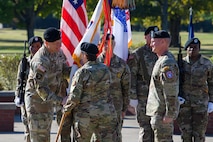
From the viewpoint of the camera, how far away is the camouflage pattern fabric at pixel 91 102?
363 inches

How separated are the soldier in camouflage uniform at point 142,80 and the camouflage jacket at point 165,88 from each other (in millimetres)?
1544

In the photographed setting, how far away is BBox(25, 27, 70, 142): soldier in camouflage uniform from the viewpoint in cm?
988

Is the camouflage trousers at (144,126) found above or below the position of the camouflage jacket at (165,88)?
below

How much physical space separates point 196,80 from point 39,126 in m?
2.70

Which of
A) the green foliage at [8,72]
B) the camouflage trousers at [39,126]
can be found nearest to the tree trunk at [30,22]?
the green foliage at [8,72]

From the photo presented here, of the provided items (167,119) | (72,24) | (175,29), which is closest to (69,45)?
(72,24)

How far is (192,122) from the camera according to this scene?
37.1 feet

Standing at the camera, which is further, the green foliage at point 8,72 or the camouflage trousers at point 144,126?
the green foliage at point 8,72

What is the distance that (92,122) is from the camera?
30.6ft

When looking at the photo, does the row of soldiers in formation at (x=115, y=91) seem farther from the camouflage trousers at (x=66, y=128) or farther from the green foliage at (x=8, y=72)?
the green foliage at (x=8, y=72)

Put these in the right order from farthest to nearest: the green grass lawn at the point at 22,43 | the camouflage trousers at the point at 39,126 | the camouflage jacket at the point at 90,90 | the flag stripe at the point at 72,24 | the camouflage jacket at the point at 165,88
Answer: the green grass lawn at the point at 22,43, the flag stripe at the point at 72,24, the camouflage trousers at the point at 39,126, the camouflage jacket at the point at 165,88, the camouflage jacket at the point at 90,90

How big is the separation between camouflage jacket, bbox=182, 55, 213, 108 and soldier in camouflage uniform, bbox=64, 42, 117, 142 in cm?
216

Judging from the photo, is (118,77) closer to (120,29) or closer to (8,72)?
(120,29)

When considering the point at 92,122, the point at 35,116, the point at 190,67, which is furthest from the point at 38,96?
the point at 190,67
